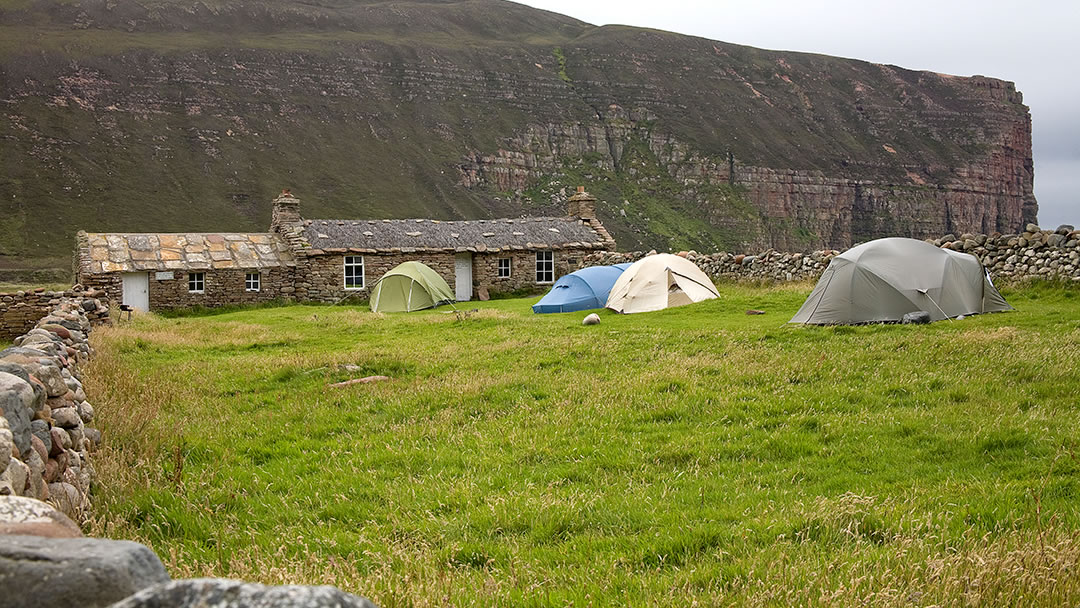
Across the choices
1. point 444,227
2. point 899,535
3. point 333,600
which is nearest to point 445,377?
point 899,535

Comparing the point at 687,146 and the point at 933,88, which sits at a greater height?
the point at 933,88

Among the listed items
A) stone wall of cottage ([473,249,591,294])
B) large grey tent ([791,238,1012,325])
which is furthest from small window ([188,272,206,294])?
large grey tent ([791,238,1012,325])

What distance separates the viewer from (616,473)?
651 centimetres

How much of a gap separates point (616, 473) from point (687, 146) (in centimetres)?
11213

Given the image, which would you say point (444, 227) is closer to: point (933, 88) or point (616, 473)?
point (616, 473)

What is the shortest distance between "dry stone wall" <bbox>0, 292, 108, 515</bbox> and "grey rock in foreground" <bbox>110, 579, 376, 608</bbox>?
2384mm

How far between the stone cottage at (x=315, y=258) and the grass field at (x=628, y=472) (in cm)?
2038

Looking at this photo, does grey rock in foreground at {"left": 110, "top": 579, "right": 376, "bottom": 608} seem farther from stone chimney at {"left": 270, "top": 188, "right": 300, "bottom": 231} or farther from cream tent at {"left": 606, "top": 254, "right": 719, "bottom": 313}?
stone chimney at {"left": 270, "top": 188, "right": 300, "bottom": 231}

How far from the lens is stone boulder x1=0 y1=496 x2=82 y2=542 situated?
2.36m

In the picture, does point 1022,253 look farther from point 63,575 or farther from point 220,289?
point 220,289

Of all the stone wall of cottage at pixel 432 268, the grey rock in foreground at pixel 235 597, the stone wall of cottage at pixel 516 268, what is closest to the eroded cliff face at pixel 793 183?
the stone wall of cottage at pixel 516 268

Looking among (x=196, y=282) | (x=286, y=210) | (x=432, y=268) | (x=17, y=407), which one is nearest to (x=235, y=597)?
(x=17, y=407)

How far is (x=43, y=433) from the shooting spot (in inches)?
205

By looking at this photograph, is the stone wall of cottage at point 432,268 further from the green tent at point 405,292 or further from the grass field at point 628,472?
the grass field at point 628,472
